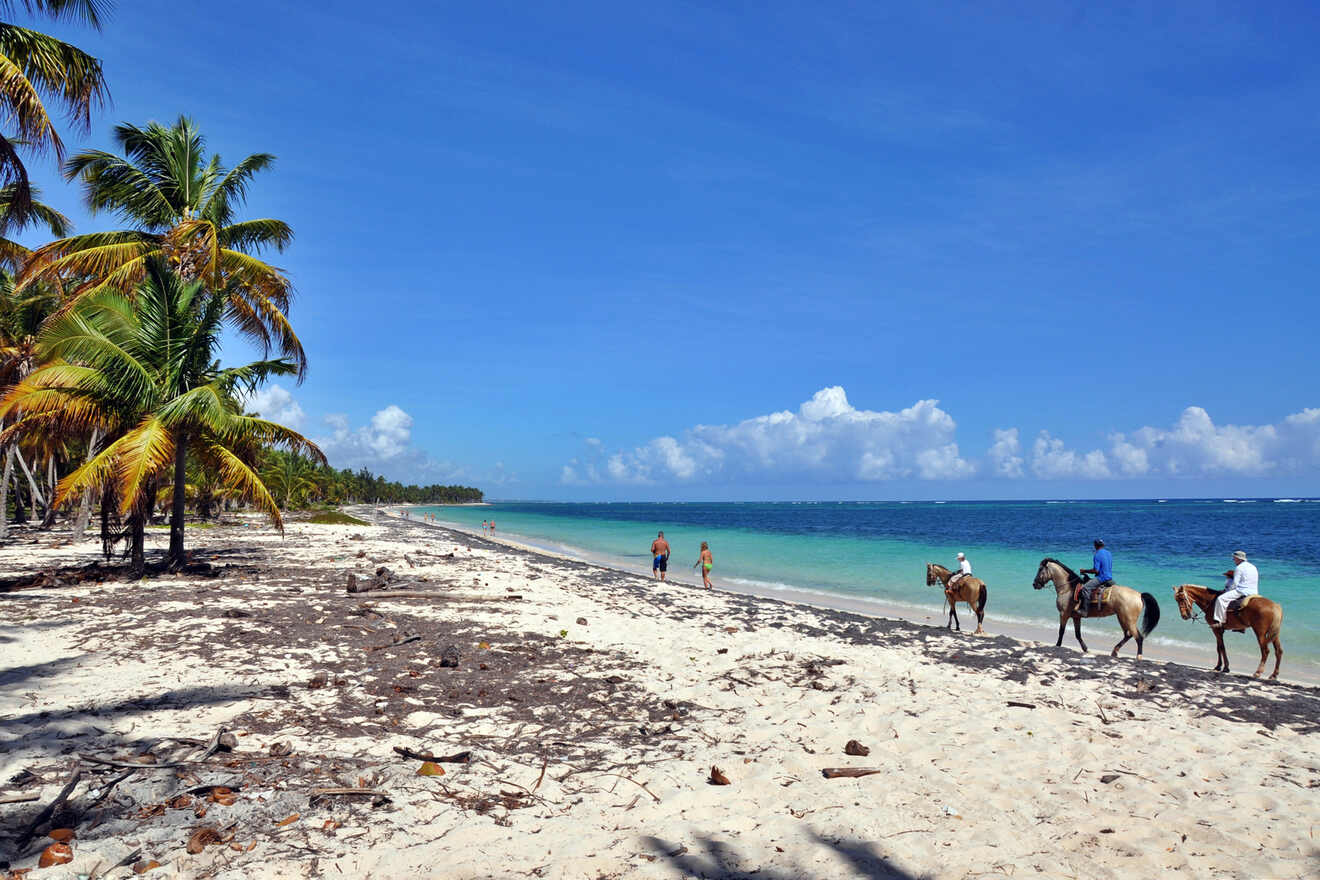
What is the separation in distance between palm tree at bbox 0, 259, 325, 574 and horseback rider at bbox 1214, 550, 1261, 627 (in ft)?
60.7

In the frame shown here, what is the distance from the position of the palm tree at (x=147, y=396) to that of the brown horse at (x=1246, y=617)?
1824cm

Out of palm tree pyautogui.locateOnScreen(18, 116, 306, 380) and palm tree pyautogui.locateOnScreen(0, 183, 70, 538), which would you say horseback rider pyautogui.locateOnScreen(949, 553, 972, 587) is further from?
palm tree pyautogui.locateOnScreen(0, 183, 70, 538)

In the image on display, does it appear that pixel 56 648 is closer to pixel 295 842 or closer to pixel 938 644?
pixel 295 842

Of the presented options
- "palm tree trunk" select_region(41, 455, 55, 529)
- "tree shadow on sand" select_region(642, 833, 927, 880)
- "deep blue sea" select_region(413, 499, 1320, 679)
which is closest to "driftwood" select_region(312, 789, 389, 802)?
"tree shadow on sand" select_region(642, 833, 927, 880)

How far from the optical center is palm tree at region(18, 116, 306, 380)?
612 inches

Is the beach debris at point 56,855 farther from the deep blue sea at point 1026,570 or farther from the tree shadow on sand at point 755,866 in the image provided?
the deep blue sea at point 1026,570

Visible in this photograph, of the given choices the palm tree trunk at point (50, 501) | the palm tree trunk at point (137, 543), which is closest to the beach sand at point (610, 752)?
the palm tree trunk at point (137, 543)

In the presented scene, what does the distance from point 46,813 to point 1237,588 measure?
15.9 metres

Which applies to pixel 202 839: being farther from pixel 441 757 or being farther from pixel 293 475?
pixel 293 475

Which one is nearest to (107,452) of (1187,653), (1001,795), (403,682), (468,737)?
(403,682)

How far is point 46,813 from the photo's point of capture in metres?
4.46

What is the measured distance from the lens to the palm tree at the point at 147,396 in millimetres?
13344

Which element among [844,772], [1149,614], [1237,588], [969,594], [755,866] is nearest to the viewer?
[755,866]

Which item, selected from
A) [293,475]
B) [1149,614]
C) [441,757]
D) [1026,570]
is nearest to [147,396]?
[441,757]
